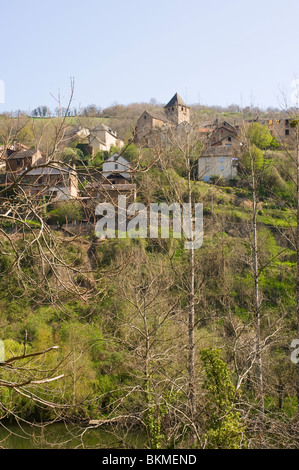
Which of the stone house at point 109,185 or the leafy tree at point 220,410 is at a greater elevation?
the stone house at point 109,185

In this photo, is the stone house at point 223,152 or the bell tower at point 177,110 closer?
the stone house at point 223,152

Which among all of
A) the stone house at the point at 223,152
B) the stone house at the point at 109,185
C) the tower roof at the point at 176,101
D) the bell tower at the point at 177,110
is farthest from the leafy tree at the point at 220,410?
the tower roof at the point at 176,101

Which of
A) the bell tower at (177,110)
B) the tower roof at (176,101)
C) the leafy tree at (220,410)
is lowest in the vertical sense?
the leafy tree at (220,410)

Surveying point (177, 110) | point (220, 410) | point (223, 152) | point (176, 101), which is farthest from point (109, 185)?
point (176, 101)

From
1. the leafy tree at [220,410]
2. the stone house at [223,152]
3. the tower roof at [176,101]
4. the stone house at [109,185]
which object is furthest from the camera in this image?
the tower roof at [176,101]

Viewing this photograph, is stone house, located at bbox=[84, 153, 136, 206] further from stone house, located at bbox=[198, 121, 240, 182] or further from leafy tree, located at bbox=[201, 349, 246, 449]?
stone house, located at bbox=[198, 121, 240, 182]

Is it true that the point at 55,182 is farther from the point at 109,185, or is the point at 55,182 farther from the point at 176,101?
the point at 176,101

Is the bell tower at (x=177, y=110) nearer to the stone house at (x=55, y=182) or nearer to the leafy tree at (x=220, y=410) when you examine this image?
the leafy tree at (x=220, y=410)

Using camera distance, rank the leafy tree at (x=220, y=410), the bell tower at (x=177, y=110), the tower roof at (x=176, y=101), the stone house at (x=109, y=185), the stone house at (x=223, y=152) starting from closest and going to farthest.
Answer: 1. the stone house at (x=109, y=185)
2. the leafy tree at (x=220, y=410)
3. the stone house at (x=223, y=152)
4. the bell tower at (x=177, y=110)
5. the tower roof at (x=176, y=101)

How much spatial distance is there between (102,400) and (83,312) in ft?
19.2

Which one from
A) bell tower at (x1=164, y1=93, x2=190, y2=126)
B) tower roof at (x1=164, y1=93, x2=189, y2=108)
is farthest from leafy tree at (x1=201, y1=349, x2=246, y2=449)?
tower roof at (x1=164, y1=93, x2=189, y2=108)

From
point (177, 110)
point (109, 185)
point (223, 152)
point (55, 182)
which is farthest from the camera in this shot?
point (177, 110)
